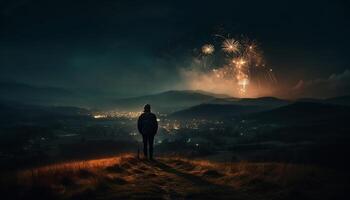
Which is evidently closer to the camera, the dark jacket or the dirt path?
the dirt path

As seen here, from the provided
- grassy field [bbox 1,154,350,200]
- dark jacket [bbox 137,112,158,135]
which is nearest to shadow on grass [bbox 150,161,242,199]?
grassy field [bbox 1,154,350,200]

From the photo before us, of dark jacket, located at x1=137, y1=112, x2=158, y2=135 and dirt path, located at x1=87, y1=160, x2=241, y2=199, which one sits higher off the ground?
dark jacket, located at x1=137, y1=112, x2=158, y2=135

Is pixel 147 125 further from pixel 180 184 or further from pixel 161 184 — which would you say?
pixel 180 184

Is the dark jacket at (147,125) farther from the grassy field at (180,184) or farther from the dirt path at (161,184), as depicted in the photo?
the grassy field at (180,184)

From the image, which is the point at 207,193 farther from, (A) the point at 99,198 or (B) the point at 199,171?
(B) the point at 199,171

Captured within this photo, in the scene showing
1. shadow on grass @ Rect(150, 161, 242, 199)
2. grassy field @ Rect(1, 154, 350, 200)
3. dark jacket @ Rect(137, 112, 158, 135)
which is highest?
dark jacket @ Rect(137, 112, 158, 135)

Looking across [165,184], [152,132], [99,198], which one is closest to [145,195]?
[99,198]

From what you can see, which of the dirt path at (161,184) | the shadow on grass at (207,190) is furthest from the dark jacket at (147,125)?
the shadow on grass at (207,190)

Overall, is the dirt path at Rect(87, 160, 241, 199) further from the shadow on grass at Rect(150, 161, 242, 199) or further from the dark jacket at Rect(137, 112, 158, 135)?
the dark jacket at Rect(137, 112, 158, 135)

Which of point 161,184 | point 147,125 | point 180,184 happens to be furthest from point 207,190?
point 147,125

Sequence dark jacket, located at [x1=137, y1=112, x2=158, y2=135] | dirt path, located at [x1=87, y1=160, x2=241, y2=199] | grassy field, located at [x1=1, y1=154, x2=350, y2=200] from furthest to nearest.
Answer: dark jacket, located at [x1=137, y1=112, x2=158, y2=135]
dirt path, located at [x1=87, y1=160, x2=241, y2=199]
grassy field, located at [x1=1, y1=154, x2=350, y2=200]
